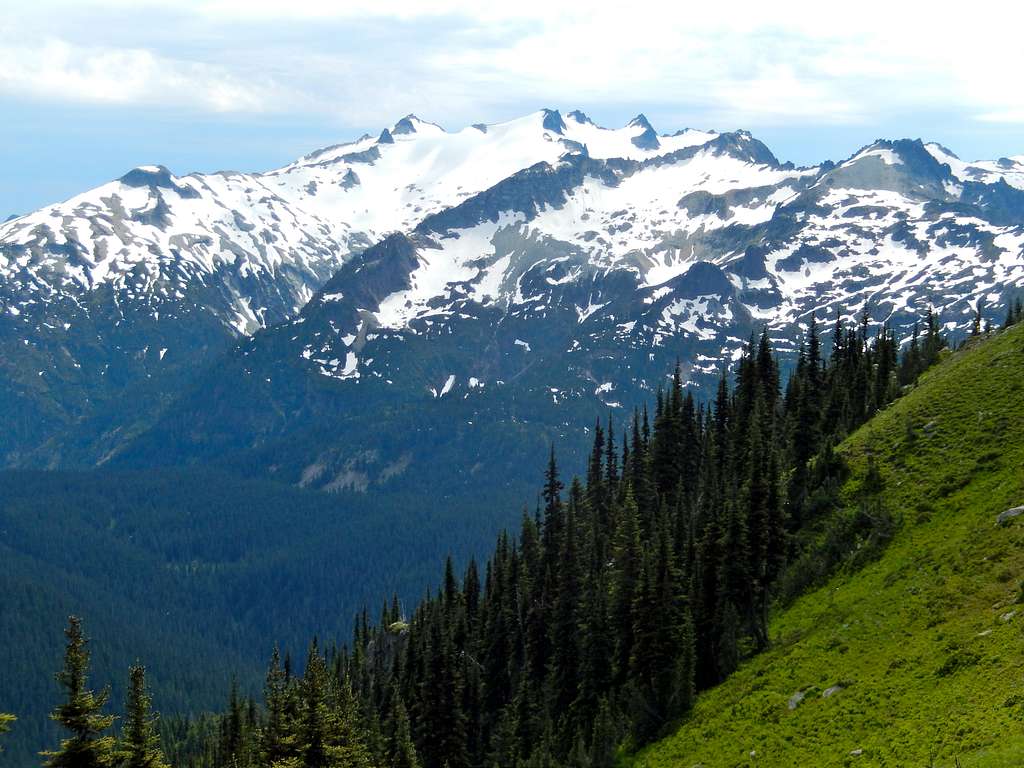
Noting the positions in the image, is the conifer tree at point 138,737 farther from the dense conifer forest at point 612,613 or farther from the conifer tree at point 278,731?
the conifer tree at point 278,731

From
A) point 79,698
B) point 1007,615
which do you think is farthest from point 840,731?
point 79,698

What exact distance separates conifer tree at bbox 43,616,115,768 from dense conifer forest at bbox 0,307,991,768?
0.08 m

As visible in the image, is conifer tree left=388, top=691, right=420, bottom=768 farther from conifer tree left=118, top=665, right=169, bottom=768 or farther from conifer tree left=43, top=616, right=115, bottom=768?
conifer tree left=43, top=616, right=115, bottom=768

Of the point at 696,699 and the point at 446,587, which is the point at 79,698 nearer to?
the point at 696,699

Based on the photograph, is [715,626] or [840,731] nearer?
[840,731]

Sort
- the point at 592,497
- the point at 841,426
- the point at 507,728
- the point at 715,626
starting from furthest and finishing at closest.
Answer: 1. the point at 592,497
2. the point at 841,426
3. the point at 507,728
4. the point at 715,626

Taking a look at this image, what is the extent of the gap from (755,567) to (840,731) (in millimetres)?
25761

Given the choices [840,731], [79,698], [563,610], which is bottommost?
[563,610]

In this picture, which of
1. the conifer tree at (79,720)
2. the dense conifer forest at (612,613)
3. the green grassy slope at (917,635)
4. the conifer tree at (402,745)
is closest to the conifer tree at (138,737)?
the dense conifer forest at (612,613)

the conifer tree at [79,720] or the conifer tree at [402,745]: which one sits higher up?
the conifer tree at [79,720]

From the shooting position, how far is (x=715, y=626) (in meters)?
75.7

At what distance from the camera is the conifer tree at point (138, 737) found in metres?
40.4

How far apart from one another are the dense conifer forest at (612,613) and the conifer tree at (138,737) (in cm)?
7

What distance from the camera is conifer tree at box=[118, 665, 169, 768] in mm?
40406
